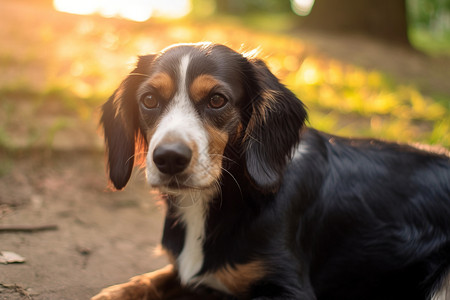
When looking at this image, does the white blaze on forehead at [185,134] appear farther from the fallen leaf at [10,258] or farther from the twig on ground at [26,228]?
the twig on ground at [26,228]

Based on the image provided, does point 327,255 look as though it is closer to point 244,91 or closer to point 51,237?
point 244,91

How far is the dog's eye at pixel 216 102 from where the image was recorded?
2.71 m

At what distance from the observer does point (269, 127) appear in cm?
280

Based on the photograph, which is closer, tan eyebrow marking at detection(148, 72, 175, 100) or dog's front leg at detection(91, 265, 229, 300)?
tan eyebrow marking at detection(148, 72, 175, 100)

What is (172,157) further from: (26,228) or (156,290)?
(26,228)

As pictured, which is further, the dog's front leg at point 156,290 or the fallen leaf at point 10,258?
the fallen leaf at point 10,258

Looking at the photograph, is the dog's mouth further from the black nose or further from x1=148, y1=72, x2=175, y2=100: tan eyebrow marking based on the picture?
x1=148, y1=72, x2=175, y2=100: tan eyebrow marking

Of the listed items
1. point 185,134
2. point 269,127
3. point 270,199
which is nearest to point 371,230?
point 270,199

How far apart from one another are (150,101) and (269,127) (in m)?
0.74

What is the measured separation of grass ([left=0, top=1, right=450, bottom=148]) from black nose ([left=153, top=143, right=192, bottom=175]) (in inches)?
45.2

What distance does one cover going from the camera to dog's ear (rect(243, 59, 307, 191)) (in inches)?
106

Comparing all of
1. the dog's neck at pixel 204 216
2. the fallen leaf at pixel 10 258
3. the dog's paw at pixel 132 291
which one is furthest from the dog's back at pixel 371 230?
the fallen leaf at pixel 10 258

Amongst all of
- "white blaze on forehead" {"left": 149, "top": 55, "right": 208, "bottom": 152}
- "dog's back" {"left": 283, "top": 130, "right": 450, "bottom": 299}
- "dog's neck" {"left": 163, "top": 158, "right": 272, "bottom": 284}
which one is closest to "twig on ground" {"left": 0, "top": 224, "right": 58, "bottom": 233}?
"dog's neck" {"left": 163, "top": 158, "right": 272, "bottom": 284}

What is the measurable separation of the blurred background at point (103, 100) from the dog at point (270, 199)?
0.54m
